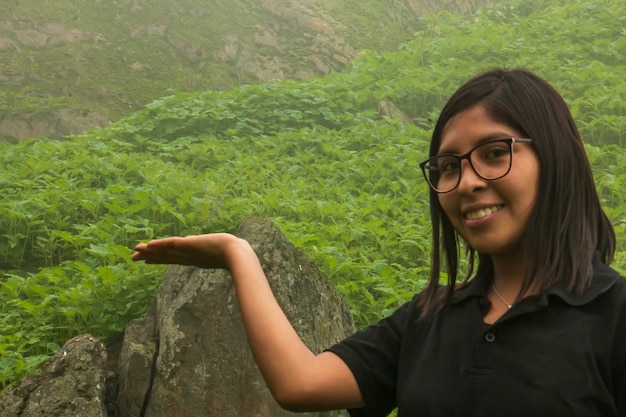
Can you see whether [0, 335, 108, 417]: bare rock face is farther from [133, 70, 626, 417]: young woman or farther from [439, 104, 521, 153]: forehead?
[439, 104, 521, 153]: forehead

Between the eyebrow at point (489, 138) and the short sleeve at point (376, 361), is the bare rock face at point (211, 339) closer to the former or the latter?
the short sleeve at point (376, 361)

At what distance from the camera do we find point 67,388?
12.2ft

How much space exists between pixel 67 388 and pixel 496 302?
9.15 ft

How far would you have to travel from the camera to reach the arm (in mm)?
1665

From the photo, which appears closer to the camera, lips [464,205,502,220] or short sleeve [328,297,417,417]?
lips [464,205,502,220]

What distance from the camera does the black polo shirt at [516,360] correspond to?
1.40m

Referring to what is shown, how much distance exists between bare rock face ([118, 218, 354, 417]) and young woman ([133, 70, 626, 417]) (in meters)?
2.14

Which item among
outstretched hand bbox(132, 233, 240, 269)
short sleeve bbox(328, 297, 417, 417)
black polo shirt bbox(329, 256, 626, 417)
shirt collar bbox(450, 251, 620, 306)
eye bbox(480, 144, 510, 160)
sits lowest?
short sleeve bbox(328, 297, 417, 417)

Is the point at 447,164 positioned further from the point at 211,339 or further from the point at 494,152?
the point at 211,339

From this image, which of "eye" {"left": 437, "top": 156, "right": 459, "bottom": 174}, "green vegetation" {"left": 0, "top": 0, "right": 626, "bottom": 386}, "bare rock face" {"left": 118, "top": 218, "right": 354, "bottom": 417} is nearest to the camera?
"eye" {"left": 437, "top": 156, "right": 459, "bottom": 174}

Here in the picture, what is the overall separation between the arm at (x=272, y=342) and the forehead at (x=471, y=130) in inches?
23.4

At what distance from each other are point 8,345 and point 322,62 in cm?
969

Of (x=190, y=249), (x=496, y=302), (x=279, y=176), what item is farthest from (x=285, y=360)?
(x=279, y=176)

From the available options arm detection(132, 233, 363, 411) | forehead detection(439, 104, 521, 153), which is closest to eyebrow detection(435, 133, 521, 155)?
forehead detection(439, 104, 521, 153)
